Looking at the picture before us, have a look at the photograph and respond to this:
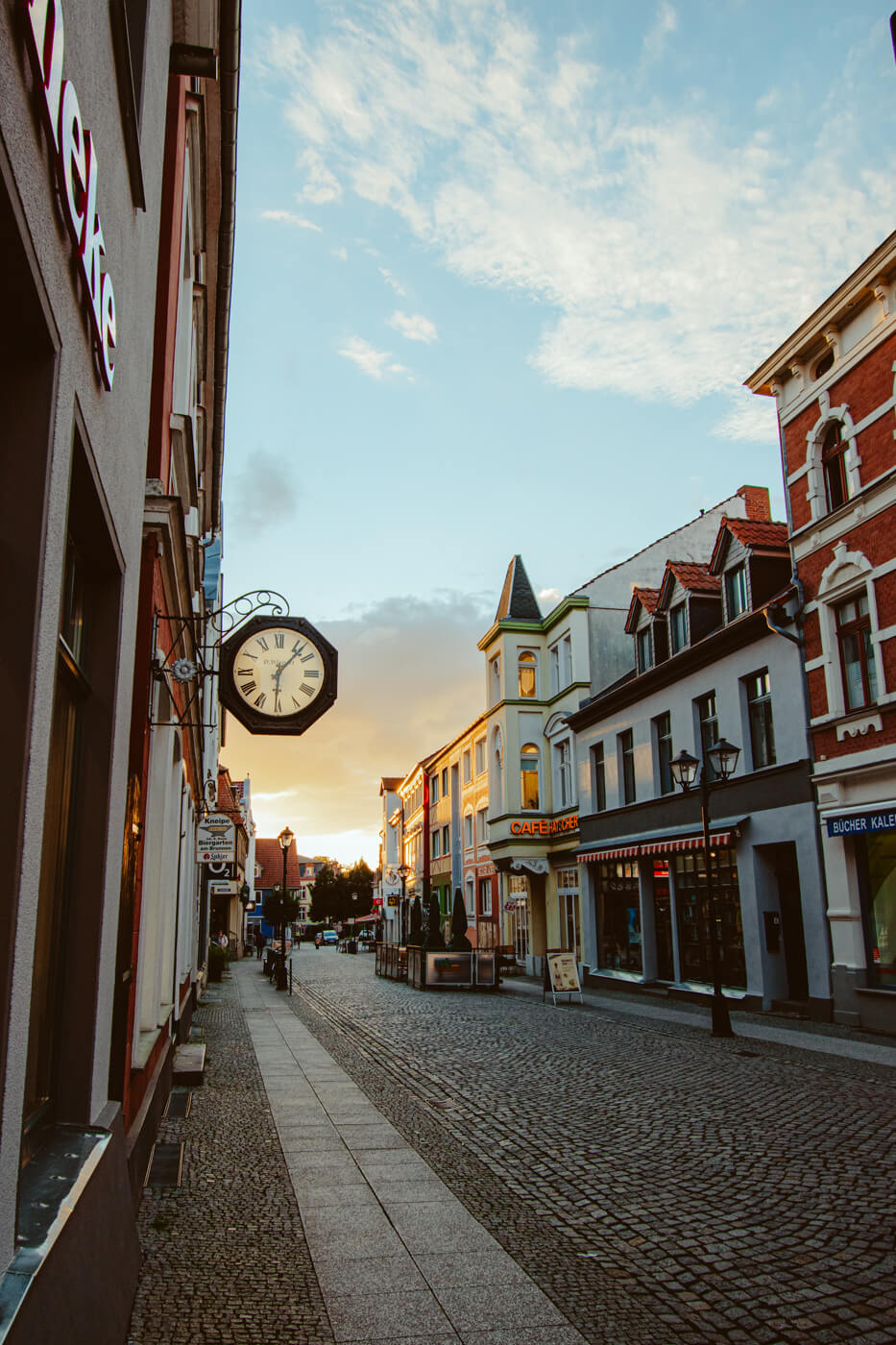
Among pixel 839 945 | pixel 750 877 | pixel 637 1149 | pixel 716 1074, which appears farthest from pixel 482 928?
pixel 637 1149

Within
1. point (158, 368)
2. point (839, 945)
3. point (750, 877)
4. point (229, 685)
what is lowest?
point (839, 945)

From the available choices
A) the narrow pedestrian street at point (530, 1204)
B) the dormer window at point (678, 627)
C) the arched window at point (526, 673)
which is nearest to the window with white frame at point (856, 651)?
the narrow pedestrian street at point (530, 1204)

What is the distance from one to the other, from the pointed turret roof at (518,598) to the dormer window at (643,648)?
34.1 feet

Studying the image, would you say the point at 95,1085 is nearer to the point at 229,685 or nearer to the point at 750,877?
the point at 229,685

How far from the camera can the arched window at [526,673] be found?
112 ft

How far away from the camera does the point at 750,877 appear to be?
742 inches

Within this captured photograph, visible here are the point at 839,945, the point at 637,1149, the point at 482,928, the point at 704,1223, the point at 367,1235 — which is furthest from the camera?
the point at 482,928

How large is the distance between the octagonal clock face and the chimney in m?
23.0

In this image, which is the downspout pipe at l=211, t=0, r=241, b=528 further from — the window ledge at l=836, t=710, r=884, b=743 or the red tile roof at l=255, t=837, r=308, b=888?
the red tile roof at l=255, t=837, r=308, b=888

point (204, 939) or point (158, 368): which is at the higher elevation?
point (158, 368)

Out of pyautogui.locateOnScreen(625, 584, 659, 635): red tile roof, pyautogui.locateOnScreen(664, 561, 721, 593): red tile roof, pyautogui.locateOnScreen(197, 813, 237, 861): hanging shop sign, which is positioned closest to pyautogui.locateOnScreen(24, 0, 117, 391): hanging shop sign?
pyautogui.locateOnScreen(197, 813, 237, 861): hanging shop sign

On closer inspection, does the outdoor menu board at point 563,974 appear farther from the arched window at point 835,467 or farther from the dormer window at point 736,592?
the arched window at point 835,467

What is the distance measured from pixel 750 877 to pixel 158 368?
1567 cm

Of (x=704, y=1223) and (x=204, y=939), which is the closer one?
(x=704, y=1223)
